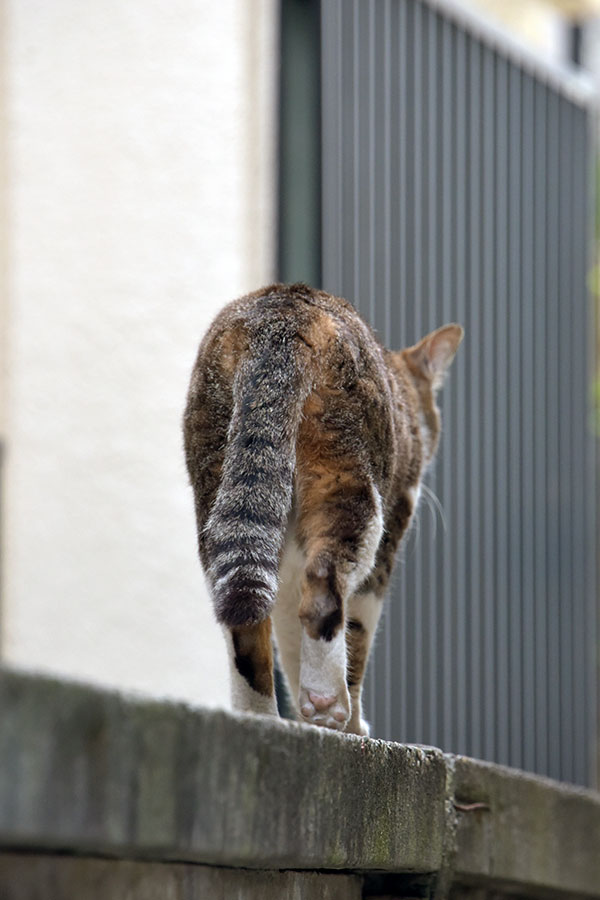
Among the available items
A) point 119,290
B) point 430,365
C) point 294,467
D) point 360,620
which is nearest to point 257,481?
point 294,467

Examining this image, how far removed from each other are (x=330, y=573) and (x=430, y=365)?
1870 millimetres

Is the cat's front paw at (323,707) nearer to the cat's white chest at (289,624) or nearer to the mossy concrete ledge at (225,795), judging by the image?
the mossy concrete ledge at (225,795)

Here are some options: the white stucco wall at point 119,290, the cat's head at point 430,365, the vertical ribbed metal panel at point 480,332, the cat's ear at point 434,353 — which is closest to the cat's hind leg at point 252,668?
the cat's head at point 430,365

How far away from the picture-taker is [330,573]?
2.99 m

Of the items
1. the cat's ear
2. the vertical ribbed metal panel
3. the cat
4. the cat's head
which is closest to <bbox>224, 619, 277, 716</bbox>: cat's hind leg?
the cat

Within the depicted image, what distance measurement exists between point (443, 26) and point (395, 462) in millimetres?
4239

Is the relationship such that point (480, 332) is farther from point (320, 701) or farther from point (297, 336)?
point (320, 701)

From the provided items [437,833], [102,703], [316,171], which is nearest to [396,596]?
[316,171]

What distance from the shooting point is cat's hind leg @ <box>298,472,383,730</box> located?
2988 millimetres

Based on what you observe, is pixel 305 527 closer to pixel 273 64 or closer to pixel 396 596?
pixel 396 596

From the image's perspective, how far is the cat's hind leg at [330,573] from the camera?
A: 299cm

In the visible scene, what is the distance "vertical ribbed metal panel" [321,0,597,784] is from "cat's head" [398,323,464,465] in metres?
1.41

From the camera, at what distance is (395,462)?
3.56 m

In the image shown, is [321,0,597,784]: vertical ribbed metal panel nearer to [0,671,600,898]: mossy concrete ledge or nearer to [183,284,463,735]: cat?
[183,284,463,735]: cat
